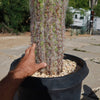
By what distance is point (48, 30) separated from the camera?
1631 mm

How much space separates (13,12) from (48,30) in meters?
8.03

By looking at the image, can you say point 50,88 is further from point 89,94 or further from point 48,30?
point 89,94

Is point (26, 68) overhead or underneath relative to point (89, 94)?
overhead

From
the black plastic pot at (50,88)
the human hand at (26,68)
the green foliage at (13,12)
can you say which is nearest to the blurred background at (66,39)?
the green foliage at (13,12)

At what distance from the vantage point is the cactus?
1.59 meters

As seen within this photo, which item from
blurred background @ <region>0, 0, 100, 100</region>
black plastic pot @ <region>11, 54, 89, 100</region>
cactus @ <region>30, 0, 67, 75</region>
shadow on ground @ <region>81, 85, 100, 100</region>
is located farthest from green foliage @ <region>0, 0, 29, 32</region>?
black plastic pot @ <region>11, 54, 89, 100</region>

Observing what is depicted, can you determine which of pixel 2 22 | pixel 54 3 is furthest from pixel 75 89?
pixel 2 22

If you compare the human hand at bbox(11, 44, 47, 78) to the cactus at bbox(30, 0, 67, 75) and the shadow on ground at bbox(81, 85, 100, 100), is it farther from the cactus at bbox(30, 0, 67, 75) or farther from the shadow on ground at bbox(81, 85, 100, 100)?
the shadow on ground at bbox(81, 85, 100, 100)

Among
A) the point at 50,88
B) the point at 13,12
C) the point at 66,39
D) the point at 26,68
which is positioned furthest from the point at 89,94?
the point at 13,12

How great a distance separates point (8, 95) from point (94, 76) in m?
2.32

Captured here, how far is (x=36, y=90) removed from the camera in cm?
142

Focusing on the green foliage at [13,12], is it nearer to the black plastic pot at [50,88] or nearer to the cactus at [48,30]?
the cactus at [48,30]

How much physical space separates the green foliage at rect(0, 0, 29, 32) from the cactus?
783 centimetres

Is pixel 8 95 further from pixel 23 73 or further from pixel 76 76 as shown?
pixel 76 76
